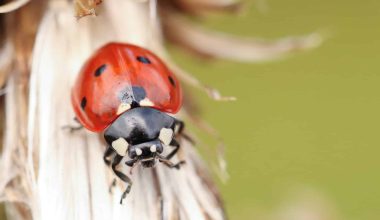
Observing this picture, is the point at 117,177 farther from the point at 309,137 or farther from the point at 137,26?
Answer: the point at 309,137

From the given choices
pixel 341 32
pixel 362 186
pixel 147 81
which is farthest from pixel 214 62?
pixel 341 32

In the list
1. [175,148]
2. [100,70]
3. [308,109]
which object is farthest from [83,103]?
[308,109]

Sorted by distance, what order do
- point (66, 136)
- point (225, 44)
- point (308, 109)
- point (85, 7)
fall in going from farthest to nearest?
point (308, 109)
point (225, 44)
point (66, 136)
point (85, 7)

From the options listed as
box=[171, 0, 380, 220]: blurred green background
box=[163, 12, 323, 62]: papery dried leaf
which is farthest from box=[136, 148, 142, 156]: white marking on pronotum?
box=[171, 0, 380, 220]: blurred green background

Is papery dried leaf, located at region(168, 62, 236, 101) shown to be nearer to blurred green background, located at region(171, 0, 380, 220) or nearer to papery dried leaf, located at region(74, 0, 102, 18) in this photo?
papery dried leaf, located at region(74, 0, 102, 18)

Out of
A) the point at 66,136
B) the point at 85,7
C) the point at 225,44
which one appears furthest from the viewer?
the point at 225,44

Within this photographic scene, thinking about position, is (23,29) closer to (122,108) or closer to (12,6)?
(12,6)
